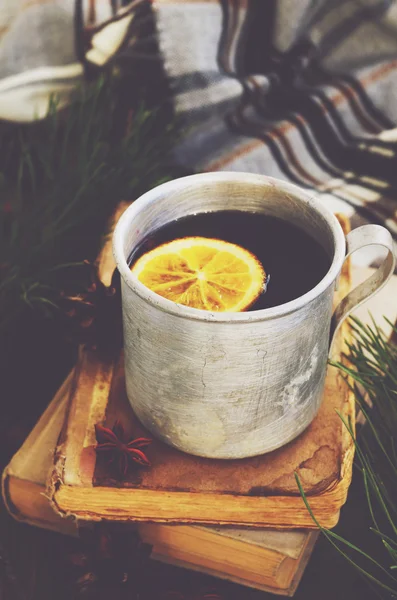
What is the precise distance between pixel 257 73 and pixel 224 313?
702mm

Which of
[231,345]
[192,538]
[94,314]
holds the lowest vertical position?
[192,538]

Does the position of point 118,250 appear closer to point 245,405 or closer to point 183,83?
point 245,405

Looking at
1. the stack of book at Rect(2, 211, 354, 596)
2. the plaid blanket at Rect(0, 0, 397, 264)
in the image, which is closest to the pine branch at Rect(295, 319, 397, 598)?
the stack of book at Rect(2, 211, 354, 596)

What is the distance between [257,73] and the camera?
1052 millimetres

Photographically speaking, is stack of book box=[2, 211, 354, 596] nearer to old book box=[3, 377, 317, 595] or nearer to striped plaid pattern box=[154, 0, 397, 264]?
old book box=[3, 377, 317, 595]

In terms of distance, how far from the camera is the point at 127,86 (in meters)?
0.96

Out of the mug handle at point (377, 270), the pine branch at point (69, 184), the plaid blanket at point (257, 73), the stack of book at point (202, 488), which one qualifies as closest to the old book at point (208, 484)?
the stack of book at point (202, 488)

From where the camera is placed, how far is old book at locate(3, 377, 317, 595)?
0.57 metres

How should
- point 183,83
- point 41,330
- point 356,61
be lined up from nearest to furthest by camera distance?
point 41,330, point 183,83, point 356,61

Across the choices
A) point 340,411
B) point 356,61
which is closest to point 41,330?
point 340,411

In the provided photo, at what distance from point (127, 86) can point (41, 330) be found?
38 cm

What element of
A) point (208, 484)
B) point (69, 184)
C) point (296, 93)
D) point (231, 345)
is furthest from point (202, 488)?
point (296, 93)

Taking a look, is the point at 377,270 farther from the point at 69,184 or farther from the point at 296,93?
the point at 296,93

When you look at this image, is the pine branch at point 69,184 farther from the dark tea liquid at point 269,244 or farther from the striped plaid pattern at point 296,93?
the dark tea liquid at point 269,244
